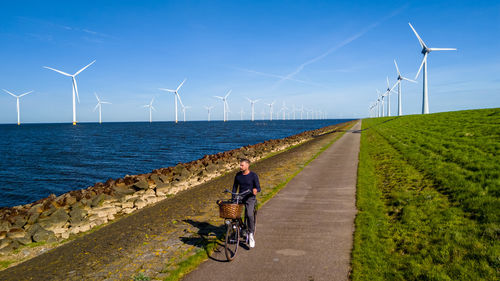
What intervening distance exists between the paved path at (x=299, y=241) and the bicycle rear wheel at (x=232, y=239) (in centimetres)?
18

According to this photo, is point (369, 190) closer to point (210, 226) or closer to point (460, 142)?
point (210, 226)

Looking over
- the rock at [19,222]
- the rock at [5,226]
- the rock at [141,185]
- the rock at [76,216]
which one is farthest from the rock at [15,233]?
the rock at [141,185]

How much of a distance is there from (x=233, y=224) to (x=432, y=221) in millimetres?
6112

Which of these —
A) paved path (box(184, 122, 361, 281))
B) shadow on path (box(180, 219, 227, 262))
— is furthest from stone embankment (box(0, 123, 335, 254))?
paved path (box(184, 122, 361, 281))

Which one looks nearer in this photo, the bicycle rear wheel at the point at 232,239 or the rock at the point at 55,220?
the bicycle rear wheel at the point at 232,239

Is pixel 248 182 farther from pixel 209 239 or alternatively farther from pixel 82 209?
pixel 82 209

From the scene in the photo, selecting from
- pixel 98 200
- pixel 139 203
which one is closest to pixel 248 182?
pixel 139 203

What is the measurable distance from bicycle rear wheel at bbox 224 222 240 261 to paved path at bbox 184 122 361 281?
0.18 m

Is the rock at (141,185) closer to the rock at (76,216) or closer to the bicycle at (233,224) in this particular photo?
the rock at (76,216)

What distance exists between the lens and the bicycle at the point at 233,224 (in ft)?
22.4

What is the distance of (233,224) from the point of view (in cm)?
752

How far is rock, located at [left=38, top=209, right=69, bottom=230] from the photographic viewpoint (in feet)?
39.4

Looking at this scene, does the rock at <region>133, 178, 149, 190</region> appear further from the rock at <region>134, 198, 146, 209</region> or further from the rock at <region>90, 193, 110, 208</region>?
the rock at <region>134, 198, 146, 209</region>

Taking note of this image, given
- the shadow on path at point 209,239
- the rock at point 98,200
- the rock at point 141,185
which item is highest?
the shadow on path at point 209,239
